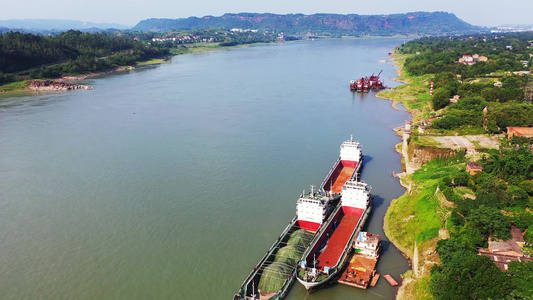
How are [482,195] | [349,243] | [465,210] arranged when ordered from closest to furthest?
[465,210] → [349,243] → [482,195]

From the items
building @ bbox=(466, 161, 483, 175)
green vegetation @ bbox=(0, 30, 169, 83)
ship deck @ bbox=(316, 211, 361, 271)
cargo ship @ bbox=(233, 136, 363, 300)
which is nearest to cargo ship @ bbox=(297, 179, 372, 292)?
ship deck @ bbox=(316, 211, 361, 271)

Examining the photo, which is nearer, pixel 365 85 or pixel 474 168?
pixel 474 168

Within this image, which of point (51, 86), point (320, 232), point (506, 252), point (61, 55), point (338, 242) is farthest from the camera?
point (61, 55)

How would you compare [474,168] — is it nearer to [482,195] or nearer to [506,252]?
[482,195]

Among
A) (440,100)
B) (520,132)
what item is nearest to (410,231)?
(520,132)

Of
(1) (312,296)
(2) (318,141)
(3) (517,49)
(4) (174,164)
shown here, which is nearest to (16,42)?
(4) (174,164)

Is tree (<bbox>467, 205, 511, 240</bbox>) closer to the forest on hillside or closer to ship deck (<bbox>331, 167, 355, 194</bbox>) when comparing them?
the forest on hillside

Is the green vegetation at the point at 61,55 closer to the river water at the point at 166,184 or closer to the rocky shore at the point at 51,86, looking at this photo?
the rocky shore at the point at 51,86
